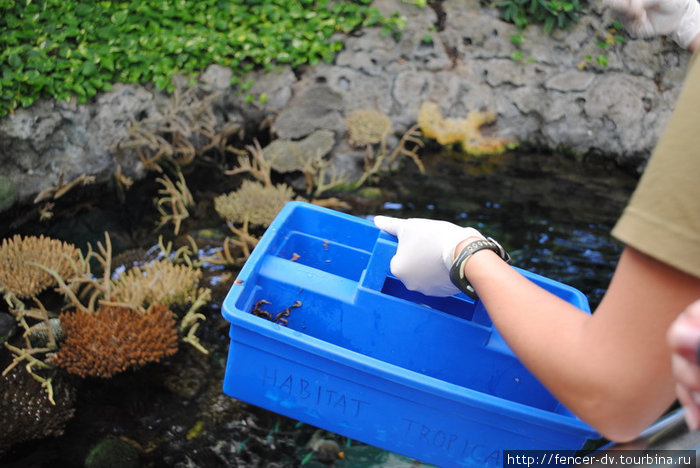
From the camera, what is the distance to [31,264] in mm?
3447

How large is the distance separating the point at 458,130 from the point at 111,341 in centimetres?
413

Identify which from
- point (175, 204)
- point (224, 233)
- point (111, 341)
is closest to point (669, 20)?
point (111, 341)

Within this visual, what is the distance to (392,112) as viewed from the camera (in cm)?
585

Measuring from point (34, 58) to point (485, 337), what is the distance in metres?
4.34

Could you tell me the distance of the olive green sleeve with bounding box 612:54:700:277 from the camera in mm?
1047

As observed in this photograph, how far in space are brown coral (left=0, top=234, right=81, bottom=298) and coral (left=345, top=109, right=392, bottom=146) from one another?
2785 mm

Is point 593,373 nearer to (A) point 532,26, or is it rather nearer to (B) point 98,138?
(B) point 98,138

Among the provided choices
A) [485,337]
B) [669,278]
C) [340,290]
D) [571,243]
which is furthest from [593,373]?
[571,243]

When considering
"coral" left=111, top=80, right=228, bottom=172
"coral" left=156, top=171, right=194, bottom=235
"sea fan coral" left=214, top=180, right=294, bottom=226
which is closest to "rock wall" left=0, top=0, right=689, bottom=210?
"coral" left=111, top=80, right=228, bottom=172

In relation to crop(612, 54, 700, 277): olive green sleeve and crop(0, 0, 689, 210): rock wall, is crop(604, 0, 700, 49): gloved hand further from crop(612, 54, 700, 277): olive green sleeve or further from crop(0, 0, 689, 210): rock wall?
crop(0, 0, 689, 210): rock wall

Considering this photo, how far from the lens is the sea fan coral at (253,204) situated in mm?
4473

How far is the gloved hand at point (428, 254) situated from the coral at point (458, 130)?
4039 mm

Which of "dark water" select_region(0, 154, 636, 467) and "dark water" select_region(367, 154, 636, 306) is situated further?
"dark water" select_region(367, 154, 636, 306)

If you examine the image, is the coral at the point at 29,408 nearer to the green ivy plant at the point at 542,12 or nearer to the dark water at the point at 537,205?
the dark water at the point at 537,205
